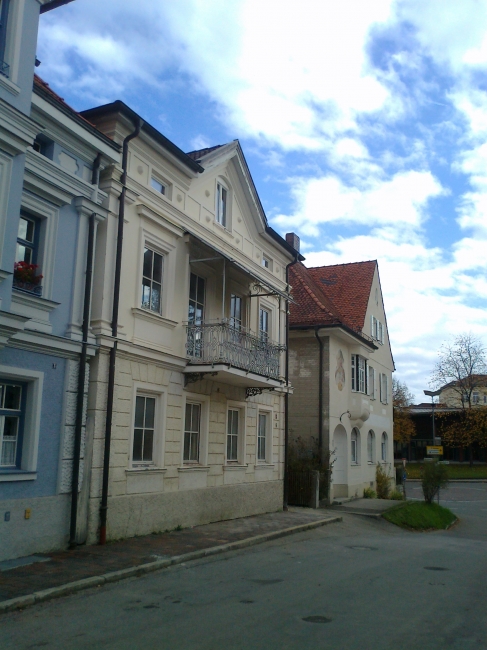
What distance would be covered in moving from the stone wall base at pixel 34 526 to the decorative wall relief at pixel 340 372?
15.8 meters

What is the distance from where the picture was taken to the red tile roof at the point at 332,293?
82.2 feet

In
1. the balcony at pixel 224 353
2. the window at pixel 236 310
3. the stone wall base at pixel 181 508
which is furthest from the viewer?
the window at pixel 236 310

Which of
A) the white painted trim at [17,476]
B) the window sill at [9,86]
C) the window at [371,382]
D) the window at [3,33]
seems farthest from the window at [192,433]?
the window at [371,382]

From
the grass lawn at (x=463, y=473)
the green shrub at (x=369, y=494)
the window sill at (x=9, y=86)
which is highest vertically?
the window sill at (x=9, y=86)

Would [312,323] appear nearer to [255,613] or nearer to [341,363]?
[341,363]

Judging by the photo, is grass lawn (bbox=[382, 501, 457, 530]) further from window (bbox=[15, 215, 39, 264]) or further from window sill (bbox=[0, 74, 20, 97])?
window sill (bbox=[0, 74, 20, 97])

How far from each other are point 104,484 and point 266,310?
31.3 feet

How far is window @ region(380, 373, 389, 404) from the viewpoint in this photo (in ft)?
109

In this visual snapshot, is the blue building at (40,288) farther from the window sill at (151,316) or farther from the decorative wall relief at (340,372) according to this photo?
the decorative wall relief at (340,372)

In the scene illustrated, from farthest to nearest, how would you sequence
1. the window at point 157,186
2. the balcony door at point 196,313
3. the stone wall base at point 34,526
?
the balcony door at point 196,313, the window at point 157,186, the stone wall base at point 34,526

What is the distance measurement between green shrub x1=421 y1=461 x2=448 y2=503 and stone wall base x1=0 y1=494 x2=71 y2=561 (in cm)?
1780

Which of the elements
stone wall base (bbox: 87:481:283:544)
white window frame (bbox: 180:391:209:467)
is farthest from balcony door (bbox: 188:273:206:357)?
stone wall base (bbox: 87:481:283:544)

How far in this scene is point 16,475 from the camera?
1023 cm

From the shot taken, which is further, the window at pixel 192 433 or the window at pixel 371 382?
the window at pixel 371 382
